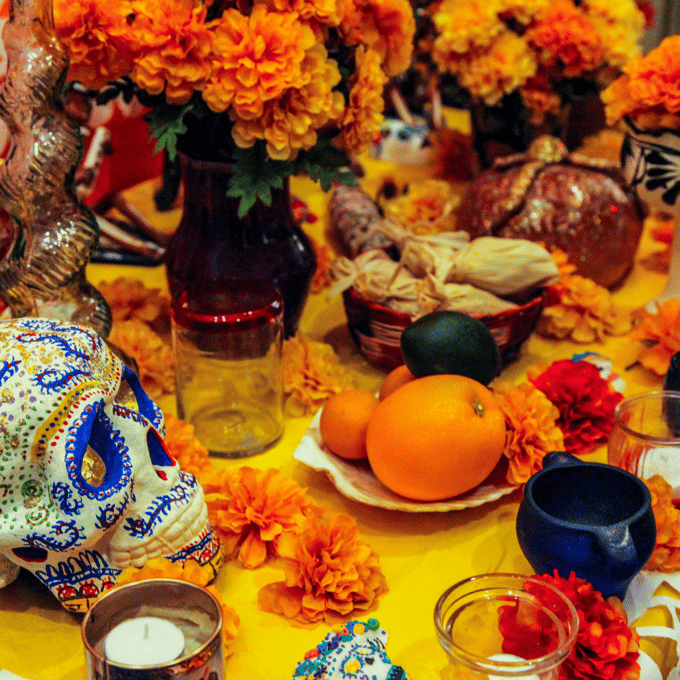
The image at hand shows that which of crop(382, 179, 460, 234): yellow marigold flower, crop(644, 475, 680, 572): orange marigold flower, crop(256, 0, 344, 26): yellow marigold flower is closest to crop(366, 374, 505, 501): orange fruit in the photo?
crop(644, 475, 680, 572): orange marigold flower

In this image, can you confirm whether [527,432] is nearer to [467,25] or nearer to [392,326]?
[392,326]

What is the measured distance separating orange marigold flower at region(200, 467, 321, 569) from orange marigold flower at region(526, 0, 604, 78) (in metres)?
0.90

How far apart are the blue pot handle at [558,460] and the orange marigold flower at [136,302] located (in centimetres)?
55

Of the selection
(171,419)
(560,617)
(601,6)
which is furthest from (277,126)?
(601,6)

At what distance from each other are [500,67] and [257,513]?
0.90 metres

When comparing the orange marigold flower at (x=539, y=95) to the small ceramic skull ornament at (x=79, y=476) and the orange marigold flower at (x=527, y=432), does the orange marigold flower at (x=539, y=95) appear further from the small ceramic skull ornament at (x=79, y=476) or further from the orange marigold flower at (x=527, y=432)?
the small ceramic skull ornament at (x=79, y=476)

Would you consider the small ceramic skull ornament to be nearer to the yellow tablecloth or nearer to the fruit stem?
the yellow tablecloth

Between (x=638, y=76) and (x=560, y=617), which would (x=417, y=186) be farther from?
(x=560, y=617)

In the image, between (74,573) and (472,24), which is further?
(472,24)

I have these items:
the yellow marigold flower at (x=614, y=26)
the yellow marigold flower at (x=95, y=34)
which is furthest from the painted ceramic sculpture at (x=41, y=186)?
the yellow marigold flower at (x=614, y=26)

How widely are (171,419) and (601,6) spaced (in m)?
1.00

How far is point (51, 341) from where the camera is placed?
0.62 meters

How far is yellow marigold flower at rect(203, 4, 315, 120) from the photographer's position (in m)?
0.80

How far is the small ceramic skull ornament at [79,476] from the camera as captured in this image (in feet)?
1.91
